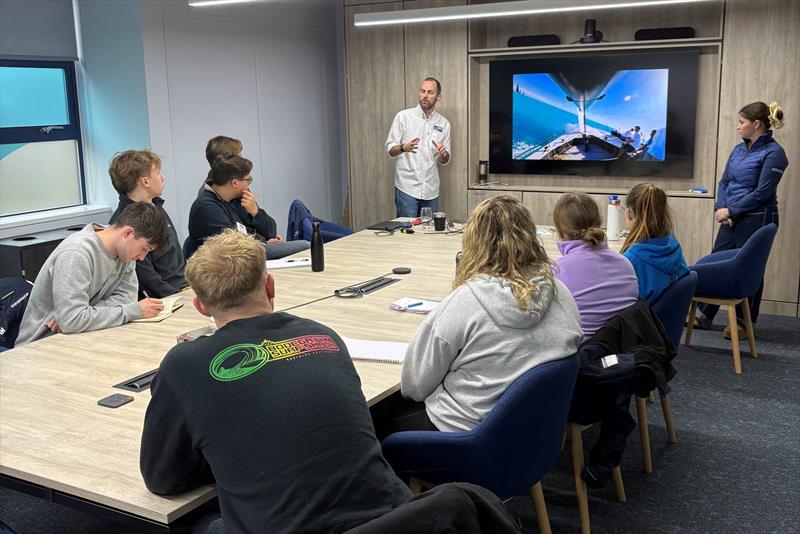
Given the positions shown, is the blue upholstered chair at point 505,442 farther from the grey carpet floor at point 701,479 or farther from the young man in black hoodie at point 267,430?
the grey carpet floor at point 701,479

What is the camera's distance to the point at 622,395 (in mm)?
2914

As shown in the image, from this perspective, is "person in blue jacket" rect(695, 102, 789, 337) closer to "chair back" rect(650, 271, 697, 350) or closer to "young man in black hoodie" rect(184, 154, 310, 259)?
"chair back" rect(650, 271, 697, 350)

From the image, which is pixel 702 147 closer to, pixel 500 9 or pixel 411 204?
pixel 500 9

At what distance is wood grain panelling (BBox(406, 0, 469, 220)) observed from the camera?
23.4ft

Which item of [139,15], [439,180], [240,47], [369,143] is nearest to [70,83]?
[139,15]

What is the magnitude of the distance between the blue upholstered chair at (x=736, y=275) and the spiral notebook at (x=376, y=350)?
8.11 ft

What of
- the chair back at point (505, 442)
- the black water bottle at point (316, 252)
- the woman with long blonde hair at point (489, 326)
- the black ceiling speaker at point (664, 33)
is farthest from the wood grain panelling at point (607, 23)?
the chair back at point (505, 442)

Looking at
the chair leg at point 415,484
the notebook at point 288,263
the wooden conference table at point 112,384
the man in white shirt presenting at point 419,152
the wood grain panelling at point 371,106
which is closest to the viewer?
the wooden conference table at point 112,384

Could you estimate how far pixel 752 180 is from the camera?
5.50 meters

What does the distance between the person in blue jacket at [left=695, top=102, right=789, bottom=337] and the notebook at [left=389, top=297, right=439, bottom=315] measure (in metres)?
2.89

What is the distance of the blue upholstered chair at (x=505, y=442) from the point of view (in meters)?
2.31

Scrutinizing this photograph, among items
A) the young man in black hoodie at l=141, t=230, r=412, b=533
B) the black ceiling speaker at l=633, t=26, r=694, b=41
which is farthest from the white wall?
the young man in black hoodie at l=141, t=230, r=412, b=533

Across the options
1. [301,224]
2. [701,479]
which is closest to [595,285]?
[701,479]

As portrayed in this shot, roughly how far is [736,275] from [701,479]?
162 cm
